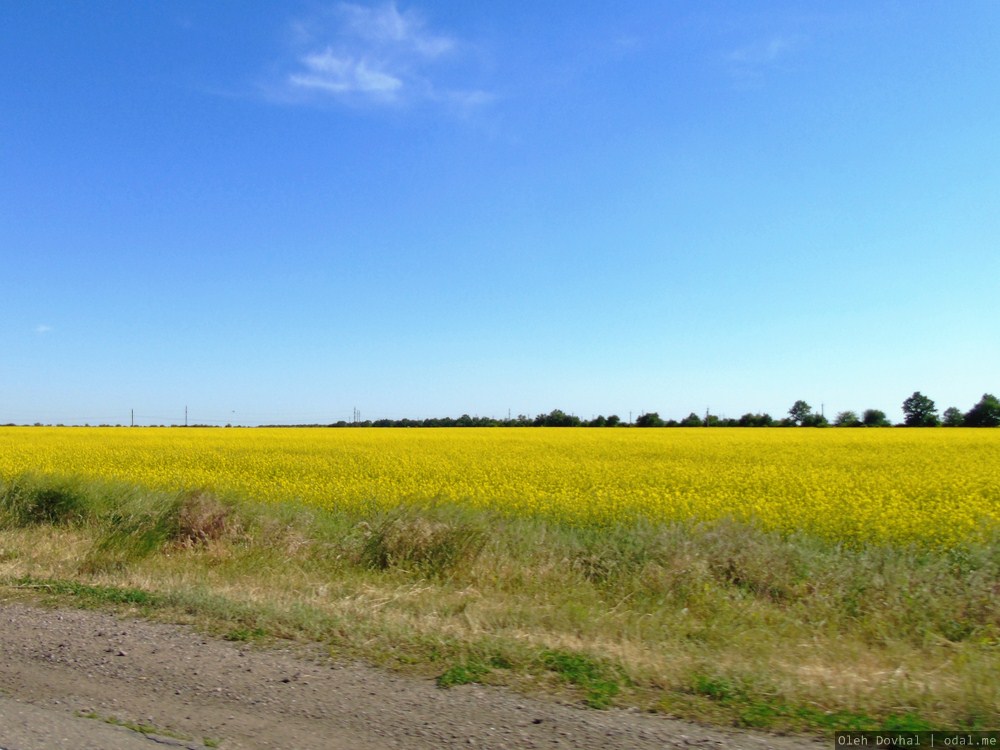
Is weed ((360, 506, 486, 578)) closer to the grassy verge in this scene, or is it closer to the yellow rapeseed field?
the grassy verge

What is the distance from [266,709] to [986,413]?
6326cm

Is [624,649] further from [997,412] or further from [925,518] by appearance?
[997,412]

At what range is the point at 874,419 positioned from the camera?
58.4 metres

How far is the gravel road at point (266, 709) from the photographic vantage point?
12.1 ft

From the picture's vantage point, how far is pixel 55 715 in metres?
4.04

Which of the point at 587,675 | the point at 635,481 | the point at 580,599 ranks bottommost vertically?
the point at 580,599

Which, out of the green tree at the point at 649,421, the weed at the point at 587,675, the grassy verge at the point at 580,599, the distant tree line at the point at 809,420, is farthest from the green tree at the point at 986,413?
the weed at the point at 587,675

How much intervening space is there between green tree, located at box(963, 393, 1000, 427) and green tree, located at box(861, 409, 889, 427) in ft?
19.5

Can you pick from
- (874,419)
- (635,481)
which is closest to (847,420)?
(874,419)

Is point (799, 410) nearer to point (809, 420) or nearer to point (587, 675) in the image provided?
point (809, 420)

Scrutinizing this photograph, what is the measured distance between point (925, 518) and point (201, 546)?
34.0 ft

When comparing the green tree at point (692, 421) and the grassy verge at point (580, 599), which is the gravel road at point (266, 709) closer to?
the grassy verge at point (580, 599)

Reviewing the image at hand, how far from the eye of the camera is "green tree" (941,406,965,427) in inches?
2251

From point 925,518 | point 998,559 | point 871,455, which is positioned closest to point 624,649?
point 998,559
